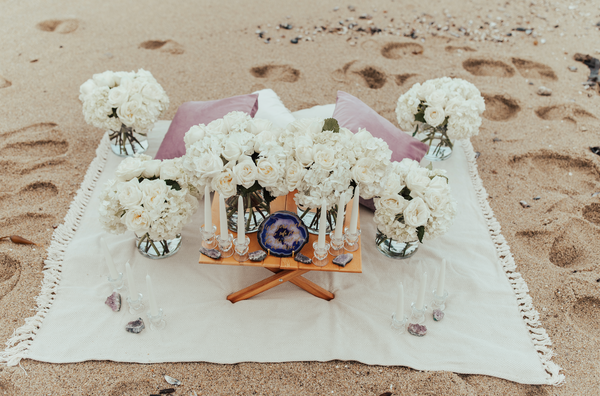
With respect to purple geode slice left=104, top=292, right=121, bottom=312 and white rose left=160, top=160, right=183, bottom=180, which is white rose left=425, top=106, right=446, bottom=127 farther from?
purple geode slice left=104, top=292, right=121, bottom=312

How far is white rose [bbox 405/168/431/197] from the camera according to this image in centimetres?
212

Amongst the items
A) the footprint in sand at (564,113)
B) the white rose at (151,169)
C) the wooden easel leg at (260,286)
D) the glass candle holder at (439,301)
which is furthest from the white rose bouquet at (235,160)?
the footprint in sand at (564,113)

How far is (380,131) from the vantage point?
2.59 metres

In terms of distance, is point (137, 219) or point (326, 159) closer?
point (326, 159)

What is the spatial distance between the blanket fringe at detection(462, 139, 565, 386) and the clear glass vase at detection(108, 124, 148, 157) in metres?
2.15

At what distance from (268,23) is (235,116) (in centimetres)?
293

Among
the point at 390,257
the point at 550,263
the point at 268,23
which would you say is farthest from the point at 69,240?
the point at 268,23

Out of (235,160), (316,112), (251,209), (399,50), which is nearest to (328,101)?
(316,112)

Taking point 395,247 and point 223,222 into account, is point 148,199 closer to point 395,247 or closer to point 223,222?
point 223,222

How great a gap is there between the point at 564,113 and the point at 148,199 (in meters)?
3.10

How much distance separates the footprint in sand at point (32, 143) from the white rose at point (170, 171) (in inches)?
55.0

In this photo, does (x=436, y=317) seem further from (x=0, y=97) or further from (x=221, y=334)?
(x=0, y=97)

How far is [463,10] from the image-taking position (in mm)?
4797

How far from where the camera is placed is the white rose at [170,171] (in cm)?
209
